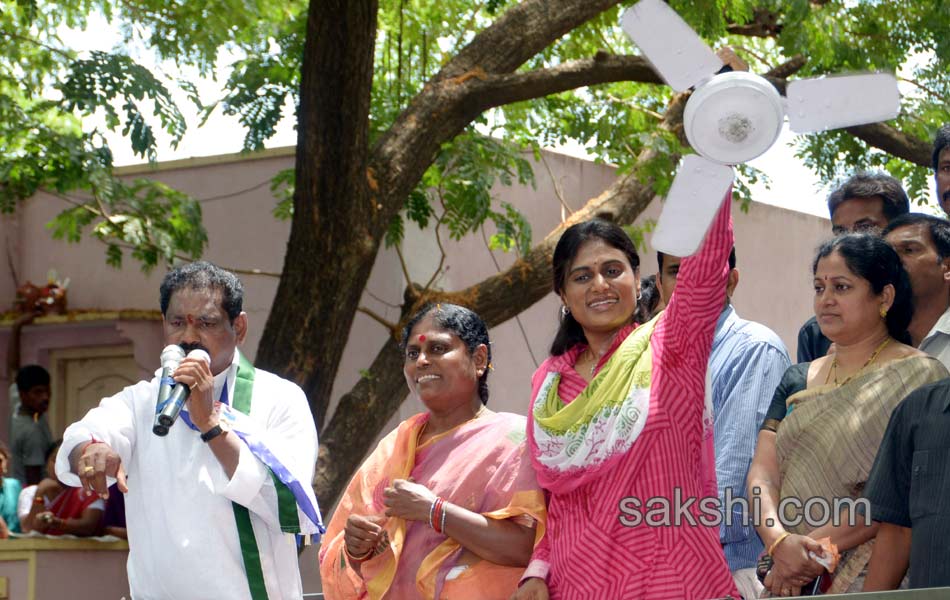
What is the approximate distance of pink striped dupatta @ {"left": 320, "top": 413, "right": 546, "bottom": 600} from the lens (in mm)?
3896

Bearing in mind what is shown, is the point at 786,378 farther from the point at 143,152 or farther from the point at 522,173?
the point at 522,173

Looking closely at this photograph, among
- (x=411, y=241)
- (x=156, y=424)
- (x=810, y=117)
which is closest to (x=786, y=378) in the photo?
(x=810, y=117)

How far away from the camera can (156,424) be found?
11.8ft

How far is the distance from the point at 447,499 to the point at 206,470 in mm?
699

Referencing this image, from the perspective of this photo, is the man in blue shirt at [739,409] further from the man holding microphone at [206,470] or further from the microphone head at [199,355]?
the microphone head at [199,355]

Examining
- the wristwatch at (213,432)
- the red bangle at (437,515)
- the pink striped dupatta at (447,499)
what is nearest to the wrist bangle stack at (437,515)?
the red bangle at (437,515)

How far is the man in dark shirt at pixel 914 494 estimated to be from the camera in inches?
130

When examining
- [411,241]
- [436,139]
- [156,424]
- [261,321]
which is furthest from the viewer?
[261,321]

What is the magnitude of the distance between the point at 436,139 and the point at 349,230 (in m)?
0.84

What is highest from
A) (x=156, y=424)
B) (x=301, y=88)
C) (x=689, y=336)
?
(x=301, y=88)

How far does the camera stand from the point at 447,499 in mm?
3992

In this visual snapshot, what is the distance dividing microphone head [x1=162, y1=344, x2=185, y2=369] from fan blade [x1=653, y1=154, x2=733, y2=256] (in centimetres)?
144

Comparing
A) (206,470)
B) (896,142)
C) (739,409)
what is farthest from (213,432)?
(896,142)

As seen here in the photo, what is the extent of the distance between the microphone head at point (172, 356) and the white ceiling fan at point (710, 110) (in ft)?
4.67
